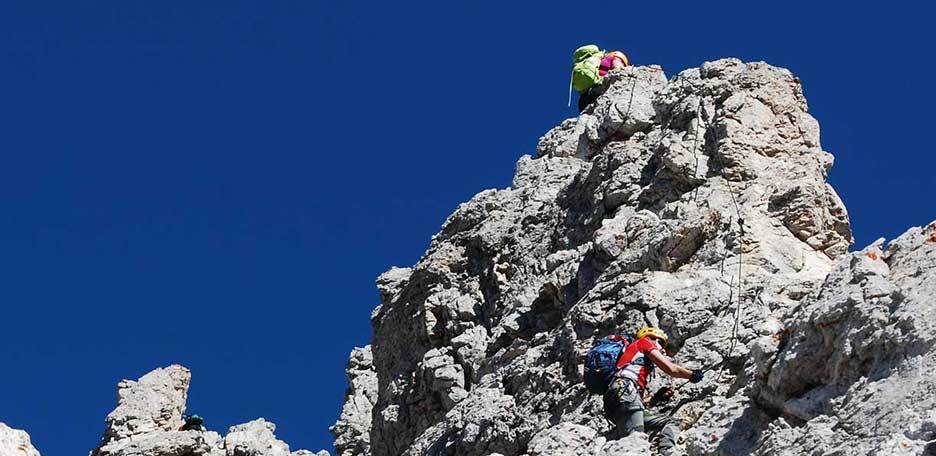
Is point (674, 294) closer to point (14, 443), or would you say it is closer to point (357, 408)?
point (14, 443)

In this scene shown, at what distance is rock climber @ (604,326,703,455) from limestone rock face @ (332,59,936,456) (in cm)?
34

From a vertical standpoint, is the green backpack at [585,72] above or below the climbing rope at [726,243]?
above

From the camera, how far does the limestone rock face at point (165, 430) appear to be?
91.8 ft

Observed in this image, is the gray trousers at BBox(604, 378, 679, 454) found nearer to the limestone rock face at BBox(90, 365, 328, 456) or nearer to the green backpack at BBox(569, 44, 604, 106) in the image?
the limestone rock face at BBox(90, 365, 328, 456)

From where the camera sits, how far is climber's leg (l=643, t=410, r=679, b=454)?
1800 cm

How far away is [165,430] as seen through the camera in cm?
2931

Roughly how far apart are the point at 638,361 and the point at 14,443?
7.13 meters

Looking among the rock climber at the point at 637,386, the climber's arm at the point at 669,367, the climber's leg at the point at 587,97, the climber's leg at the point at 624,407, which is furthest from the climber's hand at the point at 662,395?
the climber's leg at the point at 587,97

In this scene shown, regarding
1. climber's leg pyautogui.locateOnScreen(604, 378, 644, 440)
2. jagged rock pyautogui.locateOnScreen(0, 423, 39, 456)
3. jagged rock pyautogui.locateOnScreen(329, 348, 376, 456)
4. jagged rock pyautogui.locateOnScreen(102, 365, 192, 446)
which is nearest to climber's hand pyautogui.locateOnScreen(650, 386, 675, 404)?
climber's leg pyautogui.locateOnScreen(604, 378, 644, 440)

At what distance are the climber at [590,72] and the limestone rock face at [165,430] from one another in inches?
346

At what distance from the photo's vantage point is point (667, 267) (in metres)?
22.8

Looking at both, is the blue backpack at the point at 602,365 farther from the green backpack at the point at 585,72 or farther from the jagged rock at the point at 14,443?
the green backpack at the point at 585,72

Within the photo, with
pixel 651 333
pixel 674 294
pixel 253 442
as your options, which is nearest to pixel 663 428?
pixel 651 333

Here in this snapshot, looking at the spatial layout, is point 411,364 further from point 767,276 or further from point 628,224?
point 767,276
